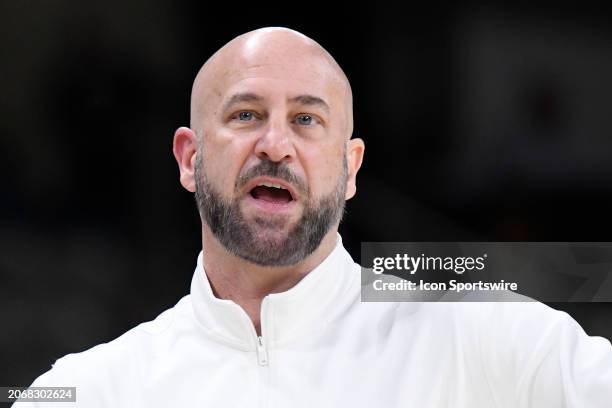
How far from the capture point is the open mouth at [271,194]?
200cm

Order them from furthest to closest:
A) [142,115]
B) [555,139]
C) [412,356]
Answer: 1. [142,115]
2. [555,139]
3. [412,356]

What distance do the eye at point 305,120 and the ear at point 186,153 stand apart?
307 mm

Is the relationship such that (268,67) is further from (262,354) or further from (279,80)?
(262,354)

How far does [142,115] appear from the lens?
2564 millimetres

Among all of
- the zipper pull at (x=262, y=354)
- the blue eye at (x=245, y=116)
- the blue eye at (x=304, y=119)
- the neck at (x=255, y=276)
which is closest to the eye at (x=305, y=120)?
the blue eye at (x=304, y=119)

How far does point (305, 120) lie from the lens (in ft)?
6.70

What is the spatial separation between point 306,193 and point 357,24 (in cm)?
71

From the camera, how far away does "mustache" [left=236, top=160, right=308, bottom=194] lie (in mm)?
1960

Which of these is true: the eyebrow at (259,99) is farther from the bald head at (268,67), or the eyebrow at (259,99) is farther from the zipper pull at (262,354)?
the zipper pull at (262,354)


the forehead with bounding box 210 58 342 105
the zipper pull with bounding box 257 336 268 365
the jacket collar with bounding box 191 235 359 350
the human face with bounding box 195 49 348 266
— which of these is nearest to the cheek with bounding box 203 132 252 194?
the human face with bounding box 195 49 348 266

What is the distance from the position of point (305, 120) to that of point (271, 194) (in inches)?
7.4

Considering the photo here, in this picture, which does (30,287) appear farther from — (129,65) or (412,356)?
(412,356)

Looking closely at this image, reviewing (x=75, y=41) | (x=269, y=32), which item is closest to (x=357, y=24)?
(x=269, y=32)

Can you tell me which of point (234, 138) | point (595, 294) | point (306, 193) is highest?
point (234, 138)
